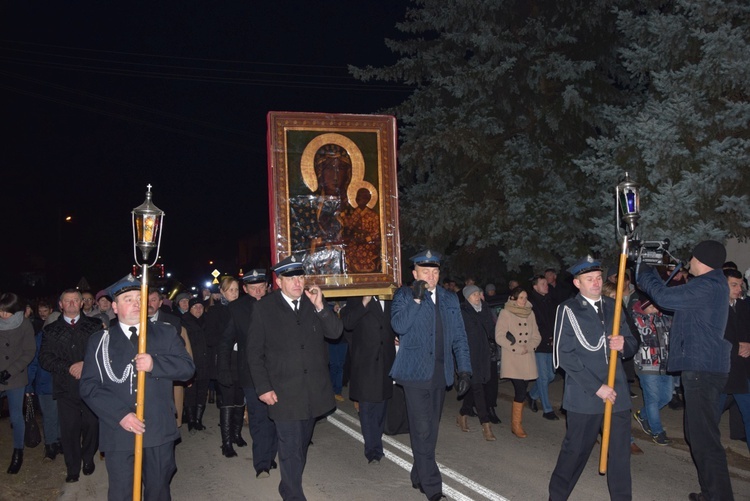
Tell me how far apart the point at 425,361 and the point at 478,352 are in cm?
336

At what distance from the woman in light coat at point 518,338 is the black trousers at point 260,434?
3.60 metres

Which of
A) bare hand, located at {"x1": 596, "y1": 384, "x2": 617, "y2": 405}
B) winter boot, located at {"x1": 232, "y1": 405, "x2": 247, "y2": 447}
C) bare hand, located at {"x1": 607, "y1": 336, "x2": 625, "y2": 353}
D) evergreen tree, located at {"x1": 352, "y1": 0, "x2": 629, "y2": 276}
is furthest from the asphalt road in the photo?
evergreen tree, located at {"x1": 352, "y1": 0, "x2": 629, "y2": 276}

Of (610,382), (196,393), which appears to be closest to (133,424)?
(610,382)

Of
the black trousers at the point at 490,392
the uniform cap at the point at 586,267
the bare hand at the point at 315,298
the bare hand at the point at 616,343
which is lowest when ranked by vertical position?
the black trousers at the point at 490,392

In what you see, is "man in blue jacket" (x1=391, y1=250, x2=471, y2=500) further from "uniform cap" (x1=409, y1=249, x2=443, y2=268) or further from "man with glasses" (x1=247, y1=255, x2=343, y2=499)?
"man with glasses" (x1=247, y1=255, x2=343, y2=499)

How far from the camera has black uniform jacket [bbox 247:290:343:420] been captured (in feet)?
19.5

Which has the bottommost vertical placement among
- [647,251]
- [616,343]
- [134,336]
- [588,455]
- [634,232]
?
[588,455]

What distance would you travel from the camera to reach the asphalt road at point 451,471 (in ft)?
22.4

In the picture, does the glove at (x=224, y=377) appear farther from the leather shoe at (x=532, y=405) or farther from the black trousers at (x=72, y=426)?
the leather shoe at (x=532, y=405)

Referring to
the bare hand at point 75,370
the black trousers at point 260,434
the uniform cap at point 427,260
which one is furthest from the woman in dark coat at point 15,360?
the uniform cap at point 427,260

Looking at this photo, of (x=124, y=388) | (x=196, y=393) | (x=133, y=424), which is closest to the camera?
(x=133, y=424)

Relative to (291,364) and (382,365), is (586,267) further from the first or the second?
(382,365)

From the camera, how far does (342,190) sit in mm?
7512

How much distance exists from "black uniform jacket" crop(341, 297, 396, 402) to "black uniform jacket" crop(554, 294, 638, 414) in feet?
8.41
